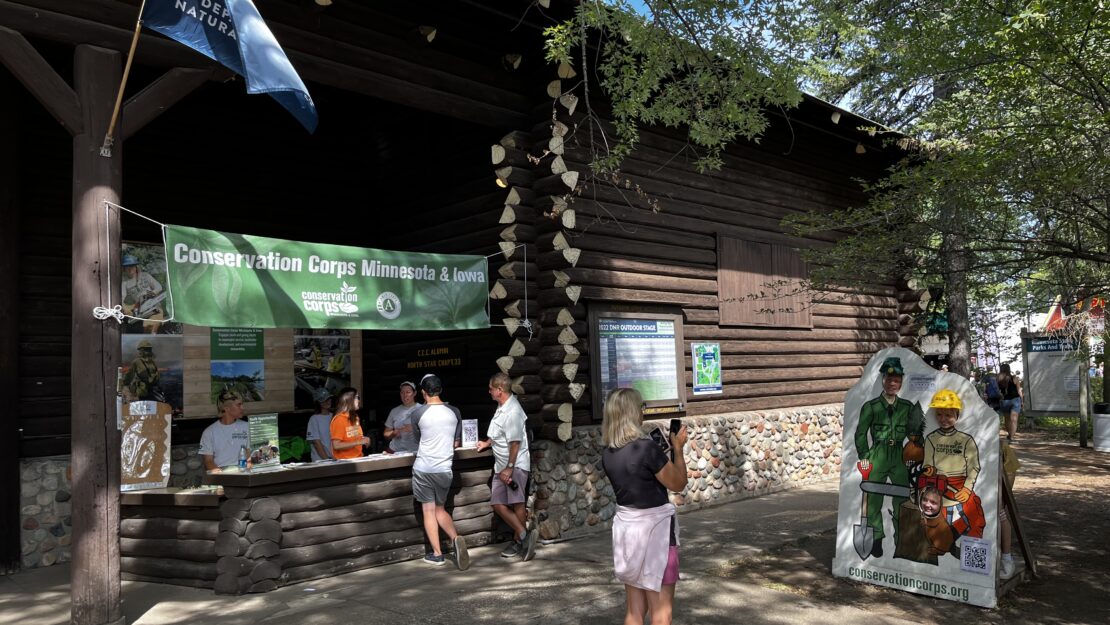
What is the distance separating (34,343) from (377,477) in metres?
3.68

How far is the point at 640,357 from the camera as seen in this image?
950cm

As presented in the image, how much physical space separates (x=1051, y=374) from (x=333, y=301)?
55.5 feet

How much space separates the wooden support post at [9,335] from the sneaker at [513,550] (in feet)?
14.7

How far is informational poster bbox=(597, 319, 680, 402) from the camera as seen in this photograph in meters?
9.10

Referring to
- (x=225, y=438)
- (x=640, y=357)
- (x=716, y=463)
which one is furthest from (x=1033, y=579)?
(x=225, y=438)

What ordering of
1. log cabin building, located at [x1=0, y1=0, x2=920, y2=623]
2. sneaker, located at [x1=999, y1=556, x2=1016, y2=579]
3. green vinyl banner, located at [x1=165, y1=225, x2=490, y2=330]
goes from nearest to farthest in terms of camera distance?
1. log cabin building, located at [x1=0, y1=0, x2=920, y2=623]
2. sneaker, located at [x1=999, y1=556, x2=1016, y2=579]
3. green vinyl banner, located at [x1=165, y1=225, x2=490, y2=330]

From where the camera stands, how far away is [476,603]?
609 centimetres

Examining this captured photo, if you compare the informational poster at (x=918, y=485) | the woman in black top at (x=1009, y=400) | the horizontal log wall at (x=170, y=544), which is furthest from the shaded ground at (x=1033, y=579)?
the woman in black top at (x=1009, y=400)

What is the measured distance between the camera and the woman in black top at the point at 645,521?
4.28 metres

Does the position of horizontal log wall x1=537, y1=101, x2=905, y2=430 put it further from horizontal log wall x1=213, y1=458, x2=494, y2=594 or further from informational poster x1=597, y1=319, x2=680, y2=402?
horizontal log wall x1=213, y1=458, x2=494, y2=594

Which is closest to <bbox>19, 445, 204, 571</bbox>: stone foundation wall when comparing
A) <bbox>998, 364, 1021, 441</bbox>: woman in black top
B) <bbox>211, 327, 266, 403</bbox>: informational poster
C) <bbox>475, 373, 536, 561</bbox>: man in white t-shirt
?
<bbox>211, 327, 266, 403</bbox>: informational poster

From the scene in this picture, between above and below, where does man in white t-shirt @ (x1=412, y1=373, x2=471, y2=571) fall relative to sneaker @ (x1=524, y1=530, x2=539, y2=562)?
above

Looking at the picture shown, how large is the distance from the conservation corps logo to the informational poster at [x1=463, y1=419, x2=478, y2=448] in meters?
→ 1.35

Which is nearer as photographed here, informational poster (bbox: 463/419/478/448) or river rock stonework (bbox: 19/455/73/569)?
river rock stonework (bbox: 19/455/73/569)
